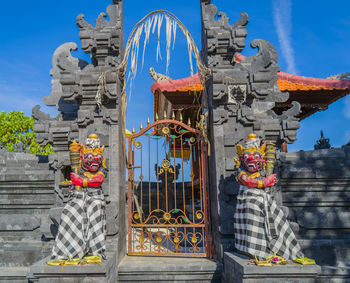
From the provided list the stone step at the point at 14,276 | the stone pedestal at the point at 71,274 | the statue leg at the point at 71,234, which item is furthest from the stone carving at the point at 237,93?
the stone step at the point at 14,276

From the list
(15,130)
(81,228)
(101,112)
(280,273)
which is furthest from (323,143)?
(15,130)

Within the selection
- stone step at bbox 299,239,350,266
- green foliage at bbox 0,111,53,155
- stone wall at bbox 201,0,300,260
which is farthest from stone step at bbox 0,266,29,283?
green foliage at bbox 0,111,53,155

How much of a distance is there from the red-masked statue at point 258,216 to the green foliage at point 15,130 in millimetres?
16348

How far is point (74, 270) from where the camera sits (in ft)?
13.8

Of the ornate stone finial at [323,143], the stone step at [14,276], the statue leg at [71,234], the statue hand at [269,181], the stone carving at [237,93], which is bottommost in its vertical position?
the stone step at [14,276]

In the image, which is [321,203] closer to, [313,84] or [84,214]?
[84,214]

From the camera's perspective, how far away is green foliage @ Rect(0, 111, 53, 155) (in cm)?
1831

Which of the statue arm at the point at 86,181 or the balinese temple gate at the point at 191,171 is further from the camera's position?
the balinese temple gate at the point at 191,171

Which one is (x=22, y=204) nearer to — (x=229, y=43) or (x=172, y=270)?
(x=172, y=270)

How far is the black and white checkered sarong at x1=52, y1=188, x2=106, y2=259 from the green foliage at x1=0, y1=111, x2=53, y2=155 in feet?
48.6

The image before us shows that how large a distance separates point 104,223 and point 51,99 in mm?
4159

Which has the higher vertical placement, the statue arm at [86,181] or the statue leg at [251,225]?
the statue arm at [86,181]

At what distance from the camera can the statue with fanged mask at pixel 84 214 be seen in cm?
461

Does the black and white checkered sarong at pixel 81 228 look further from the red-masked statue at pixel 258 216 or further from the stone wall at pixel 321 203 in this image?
the stone wall at pixel 321 203
